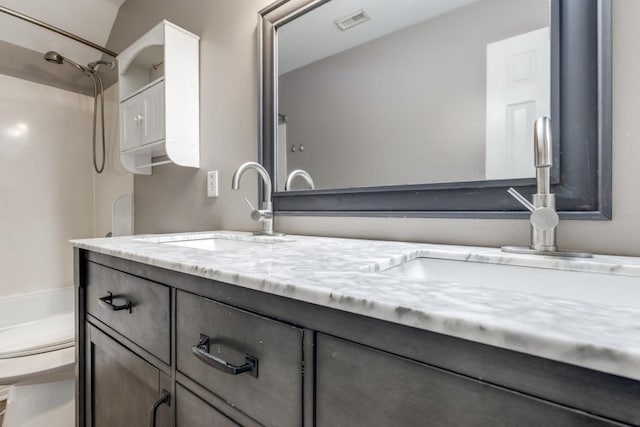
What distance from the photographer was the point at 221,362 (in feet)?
1.65

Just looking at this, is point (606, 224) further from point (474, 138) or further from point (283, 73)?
point (283, 73)

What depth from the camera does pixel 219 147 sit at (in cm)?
144

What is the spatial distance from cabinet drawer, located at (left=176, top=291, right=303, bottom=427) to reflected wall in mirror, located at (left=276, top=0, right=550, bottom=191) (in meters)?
0.61

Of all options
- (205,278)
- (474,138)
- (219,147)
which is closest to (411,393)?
(205,278)

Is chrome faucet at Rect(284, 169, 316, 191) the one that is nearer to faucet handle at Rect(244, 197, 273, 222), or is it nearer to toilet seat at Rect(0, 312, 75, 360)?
faucet handle at Rect(244, 197, 273, 222)

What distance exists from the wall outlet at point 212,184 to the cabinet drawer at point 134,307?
1.94ft

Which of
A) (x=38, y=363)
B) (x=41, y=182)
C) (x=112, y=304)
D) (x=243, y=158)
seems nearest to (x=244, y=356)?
(x=112, y=304)

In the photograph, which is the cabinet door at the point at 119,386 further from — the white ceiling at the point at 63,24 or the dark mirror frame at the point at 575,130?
the white ceiling at the point at 63,24

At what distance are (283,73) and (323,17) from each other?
23 cm

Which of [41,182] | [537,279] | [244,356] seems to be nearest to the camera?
[244,356]

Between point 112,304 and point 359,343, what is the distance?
2.32 ft

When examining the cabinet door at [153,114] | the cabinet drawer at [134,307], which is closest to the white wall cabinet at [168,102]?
the cabinet door at [153,114]

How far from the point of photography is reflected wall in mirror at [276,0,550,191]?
77 cm

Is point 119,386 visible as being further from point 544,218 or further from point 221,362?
point 544,218
